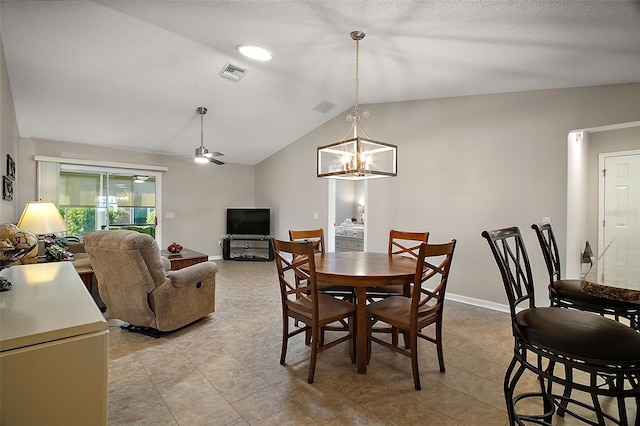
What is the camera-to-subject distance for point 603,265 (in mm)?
1397

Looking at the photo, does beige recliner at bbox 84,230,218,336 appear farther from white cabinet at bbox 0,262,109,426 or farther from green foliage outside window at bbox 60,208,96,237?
green foliage outside window at bbox 60,208,96,237

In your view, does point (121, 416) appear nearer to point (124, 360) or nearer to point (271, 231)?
point (124, 360)

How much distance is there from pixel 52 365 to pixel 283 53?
3.32 m

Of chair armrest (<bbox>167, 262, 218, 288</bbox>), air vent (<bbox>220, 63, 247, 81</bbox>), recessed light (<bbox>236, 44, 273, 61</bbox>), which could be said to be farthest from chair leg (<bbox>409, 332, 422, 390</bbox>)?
air vent (<bbox>220, 63, 247, 81</bbox>)

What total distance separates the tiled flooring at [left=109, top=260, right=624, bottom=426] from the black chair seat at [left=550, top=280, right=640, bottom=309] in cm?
71

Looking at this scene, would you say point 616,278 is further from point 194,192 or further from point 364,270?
point 194,192

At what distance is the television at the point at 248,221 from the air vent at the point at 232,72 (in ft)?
11.8

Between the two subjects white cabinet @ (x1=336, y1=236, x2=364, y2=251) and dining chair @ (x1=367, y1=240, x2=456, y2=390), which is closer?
dining chair @ (x1=367, y1=240, x2=456, y2=390)

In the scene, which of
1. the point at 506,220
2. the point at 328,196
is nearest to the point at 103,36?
the point at 328,196

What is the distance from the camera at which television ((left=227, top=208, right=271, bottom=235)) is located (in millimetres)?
7230

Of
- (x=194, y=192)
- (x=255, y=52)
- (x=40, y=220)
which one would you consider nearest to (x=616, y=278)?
(x=255, y=52)

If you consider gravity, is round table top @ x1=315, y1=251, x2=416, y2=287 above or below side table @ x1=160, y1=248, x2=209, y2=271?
above

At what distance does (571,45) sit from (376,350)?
118 inches

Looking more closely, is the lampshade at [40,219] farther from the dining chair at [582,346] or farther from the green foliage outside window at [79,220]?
the dining chair at [582,346]
